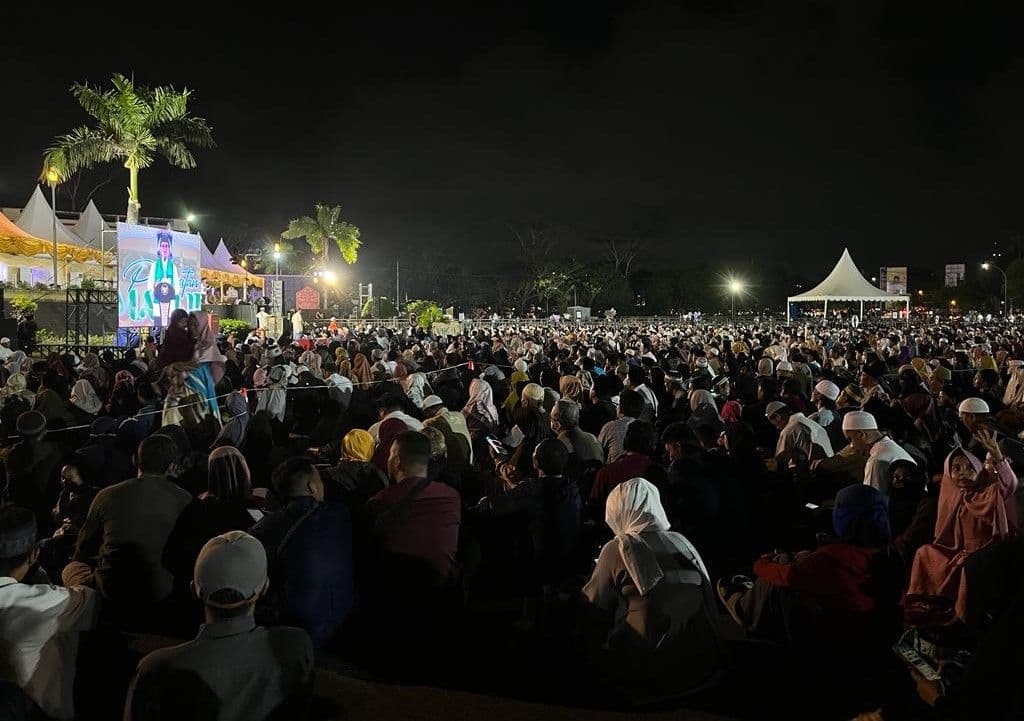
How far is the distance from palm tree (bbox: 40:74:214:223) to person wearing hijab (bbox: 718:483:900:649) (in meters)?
23.0

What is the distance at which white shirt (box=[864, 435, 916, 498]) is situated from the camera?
5449 mm

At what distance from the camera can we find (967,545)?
3.77 metres

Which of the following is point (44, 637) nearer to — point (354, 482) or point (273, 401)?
point (354, 482)

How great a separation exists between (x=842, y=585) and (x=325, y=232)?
4658cm

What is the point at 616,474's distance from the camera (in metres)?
5.30

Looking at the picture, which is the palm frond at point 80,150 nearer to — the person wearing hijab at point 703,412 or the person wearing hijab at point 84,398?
the person wearing hijab at point 84,398

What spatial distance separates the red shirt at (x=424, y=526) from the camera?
13.6ft

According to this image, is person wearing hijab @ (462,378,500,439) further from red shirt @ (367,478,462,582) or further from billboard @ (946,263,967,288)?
billboard @ (946,263,967,288)

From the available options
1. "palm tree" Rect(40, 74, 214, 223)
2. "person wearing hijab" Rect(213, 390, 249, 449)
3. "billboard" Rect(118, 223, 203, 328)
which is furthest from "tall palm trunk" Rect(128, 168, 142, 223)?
"person wearing hijab" Rect(213, 390, 249, 449)

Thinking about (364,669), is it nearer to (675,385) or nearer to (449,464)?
(449,464)

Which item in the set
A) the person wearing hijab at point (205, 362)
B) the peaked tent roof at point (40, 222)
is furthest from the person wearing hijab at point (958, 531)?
the peaked tent roof at point (40, 222)

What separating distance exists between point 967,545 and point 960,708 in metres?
1.61

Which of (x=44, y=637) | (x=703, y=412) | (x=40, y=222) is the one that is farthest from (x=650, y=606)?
(x=40, y=222)

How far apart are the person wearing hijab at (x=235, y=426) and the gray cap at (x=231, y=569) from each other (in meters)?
4.82
